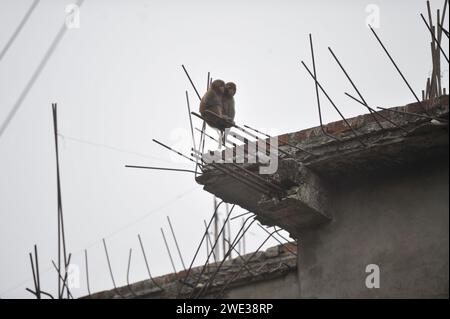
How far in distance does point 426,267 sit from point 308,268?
51.2 inches

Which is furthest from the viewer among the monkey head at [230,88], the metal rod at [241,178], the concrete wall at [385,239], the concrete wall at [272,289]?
the monkey head at [230,88]

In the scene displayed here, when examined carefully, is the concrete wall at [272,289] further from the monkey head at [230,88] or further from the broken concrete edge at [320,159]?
the monkey head at [230,88]

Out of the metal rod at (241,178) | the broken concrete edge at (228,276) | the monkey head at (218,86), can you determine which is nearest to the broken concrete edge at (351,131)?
the metal rod at (241,178)

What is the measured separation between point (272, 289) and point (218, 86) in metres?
2.77

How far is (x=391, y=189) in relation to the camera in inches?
303

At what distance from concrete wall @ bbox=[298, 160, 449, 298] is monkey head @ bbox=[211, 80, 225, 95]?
2.74 m

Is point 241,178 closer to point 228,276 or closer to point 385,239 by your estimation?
point 385,239

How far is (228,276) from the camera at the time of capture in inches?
388

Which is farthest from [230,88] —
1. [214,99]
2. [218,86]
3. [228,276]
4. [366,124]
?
[366,124]

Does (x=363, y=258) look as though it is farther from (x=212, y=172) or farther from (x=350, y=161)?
(x=212, y=172)

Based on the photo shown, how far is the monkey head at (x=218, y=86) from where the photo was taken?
10259 mm

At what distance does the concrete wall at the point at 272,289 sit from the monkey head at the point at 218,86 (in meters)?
2.57

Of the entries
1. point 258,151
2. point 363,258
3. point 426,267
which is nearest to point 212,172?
point 258,151
